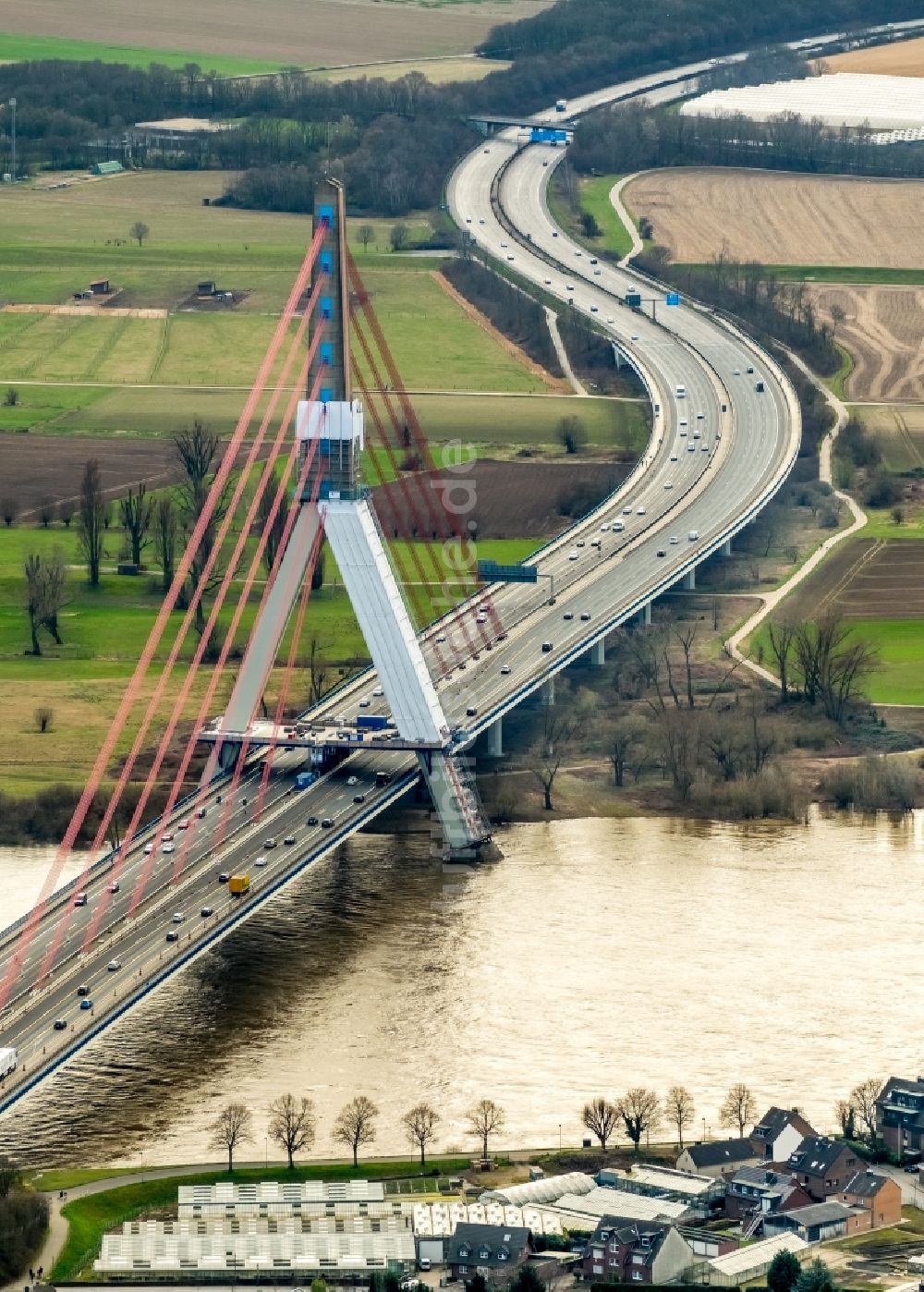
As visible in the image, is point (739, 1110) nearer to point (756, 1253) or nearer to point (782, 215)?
point (756, 1253)

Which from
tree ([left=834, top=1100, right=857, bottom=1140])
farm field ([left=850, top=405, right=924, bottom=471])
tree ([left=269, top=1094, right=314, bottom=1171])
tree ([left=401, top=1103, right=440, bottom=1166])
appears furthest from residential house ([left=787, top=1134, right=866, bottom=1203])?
farm field ([left=850, top=405, right=924, bottom=471])

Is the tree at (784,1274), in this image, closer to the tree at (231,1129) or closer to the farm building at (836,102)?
the tree at (231,1129)

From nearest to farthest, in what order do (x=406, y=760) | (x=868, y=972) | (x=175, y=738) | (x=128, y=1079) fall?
(x=128, y=1079), (x=868, y=972), (x=406, y=760), (x=175, y=738)

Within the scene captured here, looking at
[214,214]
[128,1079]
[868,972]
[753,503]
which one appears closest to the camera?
[128,1079]

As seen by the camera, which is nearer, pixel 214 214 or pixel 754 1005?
pixel 754 1005

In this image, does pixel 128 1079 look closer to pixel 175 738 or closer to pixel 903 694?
pixel 175 738

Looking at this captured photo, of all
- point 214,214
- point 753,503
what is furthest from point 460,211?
point 753,503
